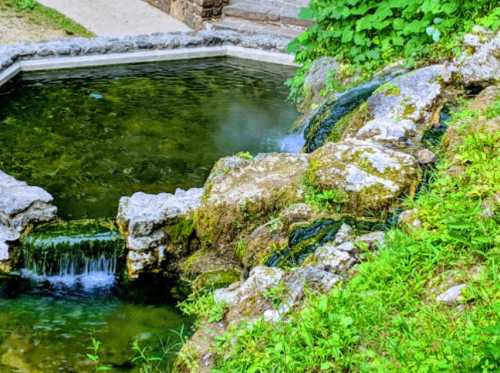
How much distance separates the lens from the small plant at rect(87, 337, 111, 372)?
4352mm

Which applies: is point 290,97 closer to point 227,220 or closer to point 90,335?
point 227,220

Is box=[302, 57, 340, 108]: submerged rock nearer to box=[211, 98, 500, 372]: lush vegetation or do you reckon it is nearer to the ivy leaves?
the ivy leaves

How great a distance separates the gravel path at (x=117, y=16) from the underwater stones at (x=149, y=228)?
646 cm

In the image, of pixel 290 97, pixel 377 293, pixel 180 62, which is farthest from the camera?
pixel 180 62

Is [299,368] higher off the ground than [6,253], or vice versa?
[299,368]

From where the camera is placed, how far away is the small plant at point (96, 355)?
14.3ft

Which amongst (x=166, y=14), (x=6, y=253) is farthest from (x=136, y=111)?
(x=166, y=14)

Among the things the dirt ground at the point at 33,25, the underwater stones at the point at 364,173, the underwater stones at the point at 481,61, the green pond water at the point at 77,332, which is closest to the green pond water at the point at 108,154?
the green pond water at the point at 77,332

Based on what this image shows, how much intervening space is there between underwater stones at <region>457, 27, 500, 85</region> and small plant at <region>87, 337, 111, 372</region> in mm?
3910

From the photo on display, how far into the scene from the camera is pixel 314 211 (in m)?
5.01

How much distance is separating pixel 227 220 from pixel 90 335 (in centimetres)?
134

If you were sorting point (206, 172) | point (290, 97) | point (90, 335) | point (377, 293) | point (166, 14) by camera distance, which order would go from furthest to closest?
point (166, 14) < point (290, 97) < point (206, 172) < point (90, 335) < point (377, 293)

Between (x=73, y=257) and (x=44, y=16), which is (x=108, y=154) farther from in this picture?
(x=44, y=16)

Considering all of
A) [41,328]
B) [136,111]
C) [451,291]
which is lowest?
[41,328]
